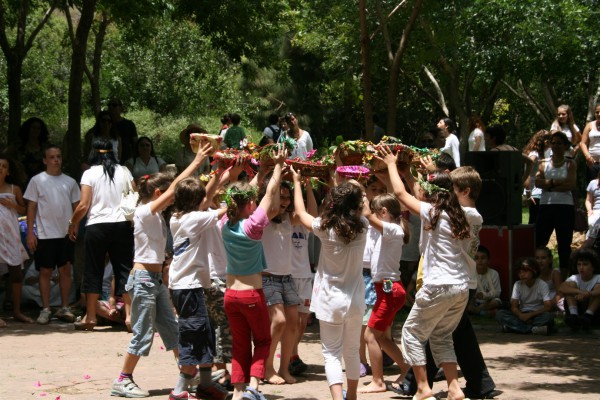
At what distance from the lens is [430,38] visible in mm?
22922

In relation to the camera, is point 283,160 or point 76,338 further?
point 76,338

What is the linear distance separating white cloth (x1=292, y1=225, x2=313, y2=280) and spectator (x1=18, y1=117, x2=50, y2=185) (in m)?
6.27

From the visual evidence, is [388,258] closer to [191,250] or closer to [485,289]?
[191,250]

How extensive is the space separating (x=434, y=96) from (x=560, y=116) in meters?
19.8

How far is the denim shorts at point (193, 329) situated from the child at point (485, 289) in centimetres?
543

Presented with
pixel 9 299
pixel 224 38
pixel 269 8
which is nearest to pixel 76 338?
pixel 9 299

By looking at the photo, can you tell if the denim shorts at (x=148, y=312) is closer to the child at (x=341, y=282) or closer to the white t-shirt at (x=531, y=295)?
the child at (x=341, y=282)

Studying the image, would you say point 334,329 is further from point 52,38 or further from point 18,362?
point 52,38

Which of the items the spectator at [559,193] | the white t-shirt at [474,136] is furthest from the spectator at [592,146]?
the white t-shirt at [474,136]

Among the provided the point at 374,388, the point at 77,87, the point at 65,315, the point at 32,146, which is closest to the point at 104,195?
the point at 65,315

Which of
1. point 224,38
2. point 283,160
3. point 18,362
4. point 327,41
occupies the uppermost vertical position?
point 327,41

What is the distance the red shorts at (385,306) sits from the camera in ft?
27.9

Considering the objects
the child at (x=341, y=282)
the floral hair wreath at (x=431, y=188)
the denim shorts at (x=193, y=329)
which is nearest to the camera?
the child at (x=341, y=282)

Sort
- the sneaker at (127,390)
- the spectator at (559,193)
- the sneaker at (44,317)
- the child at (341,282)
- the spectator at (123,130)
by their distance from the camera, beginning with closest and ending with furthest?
the child at (341,282) < the sneaker at (127,390) < the sneaker at (44,317) < the spectator at (559,193) < the spectator at (123,130)
